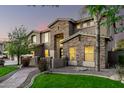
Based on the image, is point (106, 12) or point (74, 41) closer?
point (106, 12)

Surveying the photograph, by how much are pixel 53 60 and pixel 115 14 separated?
761cm

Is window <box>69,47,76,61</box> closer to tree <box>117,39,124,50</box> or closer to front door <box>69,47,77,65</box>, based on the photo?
Answer: front door <box>69,47,77,65</box>

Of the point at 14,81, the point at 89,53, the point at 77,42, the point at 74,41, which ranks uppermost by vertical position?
the point at 74,41

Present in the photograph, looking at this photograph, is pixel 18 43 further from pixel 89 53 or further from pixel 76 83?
pixel 76 83

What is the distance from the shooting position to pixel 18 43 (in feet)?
75.2

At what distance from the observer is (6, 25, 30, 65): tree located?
2277cm

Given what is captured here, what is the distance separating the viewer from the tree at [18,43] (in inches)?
896

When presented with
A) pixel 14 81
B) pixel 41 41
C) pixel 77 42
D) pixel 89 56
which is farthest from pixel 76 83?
pixel 41 41

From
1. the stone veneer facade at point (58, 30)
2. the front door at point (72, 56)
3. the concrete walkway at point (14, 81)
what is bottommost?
the concrete walkway at point (14, 81)

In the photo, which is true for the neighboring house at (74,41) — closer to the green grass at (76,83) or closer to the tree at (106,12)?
the tree at (106,12)

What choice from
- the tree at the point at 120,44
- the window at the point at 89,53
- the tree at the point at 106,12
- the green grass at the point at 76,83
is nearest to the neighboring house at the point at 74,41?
the window at the point at 89,53

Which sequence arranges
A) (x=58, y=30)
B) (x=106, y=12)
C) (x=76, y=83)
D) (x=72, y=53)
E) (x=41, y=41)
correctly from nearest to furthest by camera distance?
(x=76, y=83) < (x=106, y=12) < (x=72, y=53) < (x=58, y=30) < (x=41, y=41)

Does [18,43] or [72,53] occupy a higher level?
[18,43]
